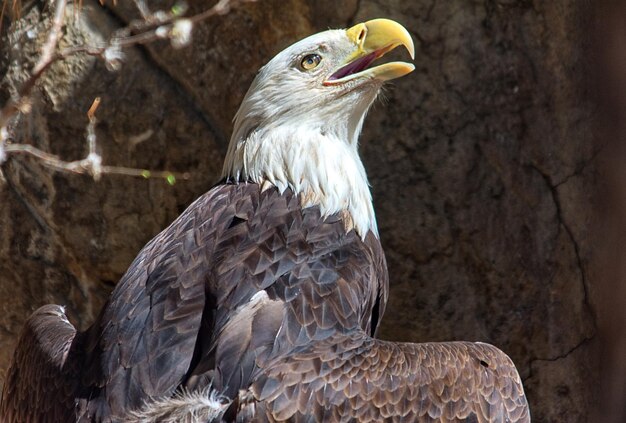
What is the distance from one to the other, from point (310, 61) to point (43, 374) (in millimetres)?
1752

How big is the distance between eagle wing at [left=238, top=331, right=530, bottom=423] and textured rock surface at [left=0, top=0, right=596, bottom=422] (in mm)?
1751

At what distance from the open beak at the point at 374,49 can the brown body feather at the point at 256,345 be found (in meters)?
0.65

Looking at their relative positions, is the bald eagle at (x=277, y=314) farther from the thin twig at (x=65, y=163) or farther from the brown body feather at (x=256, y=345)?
the thin twig at (x=65, y=163)

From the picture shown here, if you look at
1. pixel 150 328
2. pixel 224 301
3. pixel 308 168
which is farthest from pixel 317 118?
pixel 150 328

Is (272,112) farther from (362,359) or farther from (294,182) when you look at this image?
(362,359)

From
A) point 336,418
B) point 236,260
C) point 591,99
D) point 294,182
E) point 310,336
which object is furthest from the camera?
point 591,99

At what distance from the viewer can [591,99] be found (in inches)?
213

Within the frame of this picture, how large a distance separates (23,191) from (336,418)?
298cm

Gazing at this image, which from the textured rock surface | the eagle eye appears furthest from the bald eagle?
the textured rock surface

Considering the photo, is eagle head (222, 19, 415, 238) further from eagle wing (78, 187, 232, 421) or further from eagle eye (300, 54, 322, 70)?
eagle wing (78, 187, 232, 421)

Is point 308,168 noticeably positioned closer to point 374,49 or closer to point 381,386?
point 374,49

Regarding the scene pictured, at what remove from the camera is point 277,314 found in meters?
3.75

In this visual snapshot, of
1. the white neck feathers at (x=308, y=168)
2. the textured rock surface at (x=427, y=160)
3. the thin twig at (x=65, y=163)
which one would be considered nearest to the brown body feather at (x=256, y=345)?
the white neck feathers at (x=308, y=168)

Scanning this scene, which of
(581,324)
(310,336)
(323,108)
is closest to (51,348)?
(310,336)
